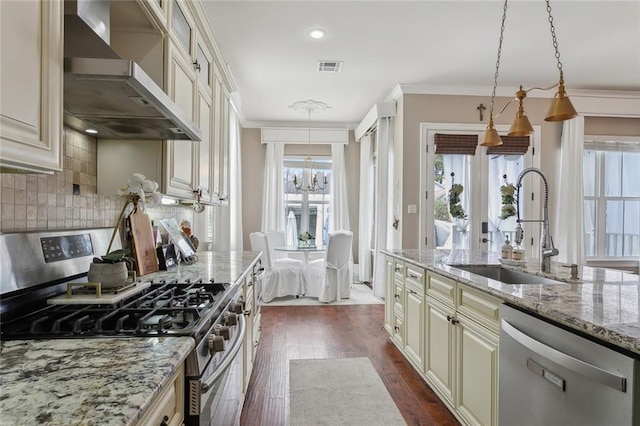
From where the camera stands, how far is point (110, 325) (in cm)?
103

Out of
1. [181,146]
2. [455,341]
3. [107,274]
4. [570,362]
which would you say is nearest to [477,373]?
[455,341]

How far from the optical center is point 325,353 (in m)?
2.96

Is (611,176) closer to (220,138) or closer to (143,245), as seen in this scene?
(220,138)

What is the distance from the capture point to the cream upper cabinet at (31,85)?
0.70 m

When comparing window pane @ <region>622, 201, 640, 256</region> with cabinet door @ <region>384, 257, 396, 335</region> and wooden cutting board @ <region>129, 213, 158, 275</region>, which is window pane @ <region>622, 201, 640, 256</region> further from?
wooden cutting board @ <region>129, 213, 158, 275</region>

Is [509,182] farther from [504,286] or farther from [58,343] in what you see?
[58,343]

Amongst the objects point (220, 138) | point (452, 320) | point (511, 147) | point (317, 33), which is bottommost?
point (452, 320)

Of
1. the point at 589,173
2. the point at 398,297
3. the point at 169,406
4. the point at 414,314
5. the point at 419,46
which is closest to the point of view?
the point at 169,406

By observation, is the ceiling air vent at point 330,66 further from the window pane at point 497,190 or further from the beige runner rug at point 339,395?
the beige runner rug at point 339,395

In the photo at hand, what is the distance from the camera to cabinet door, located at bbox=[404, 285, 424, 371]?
238cm

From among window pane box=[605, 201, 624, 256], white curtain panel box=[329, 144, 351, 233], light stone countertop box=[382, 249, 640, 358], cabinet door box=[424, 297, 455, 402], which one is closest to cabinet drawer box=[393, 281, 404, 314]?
cabinet door box=[424, 297, 455, 402]

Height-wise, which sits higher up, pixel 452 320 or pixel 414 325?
pixel 452 320

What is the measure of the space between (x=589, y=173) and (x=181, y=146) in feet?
16.5

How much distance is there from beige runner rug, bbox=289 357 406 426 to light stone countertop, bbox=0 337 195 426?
1.49 metres
